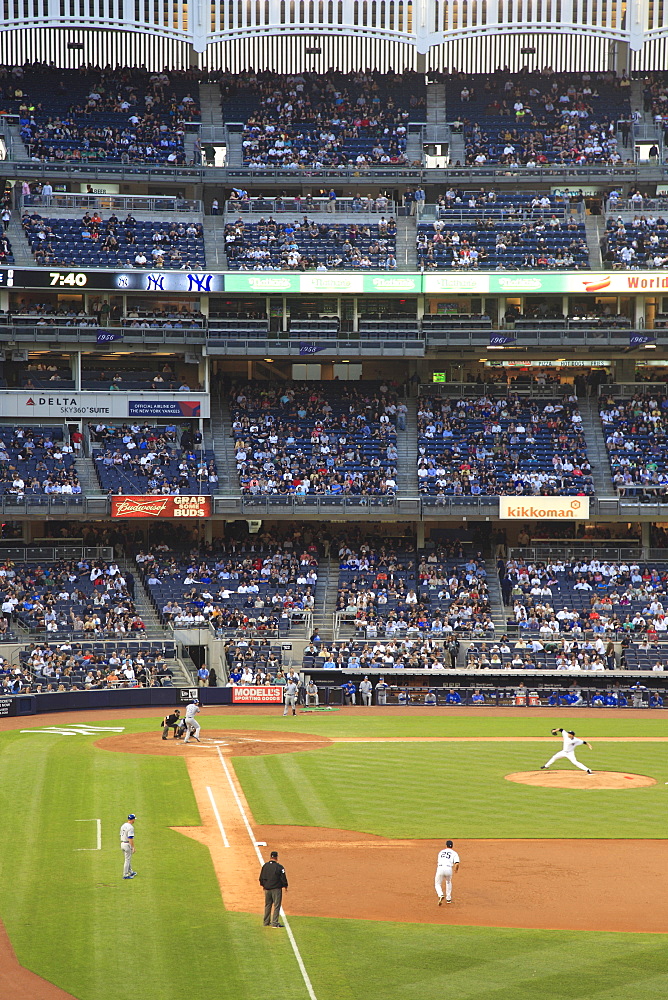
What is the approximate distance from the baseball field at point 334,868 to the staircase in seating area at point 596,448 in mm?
20180

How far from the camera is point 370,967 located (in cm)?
1565

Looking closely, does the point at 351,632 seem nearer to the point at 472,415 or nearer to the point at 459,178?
the point at 472,415

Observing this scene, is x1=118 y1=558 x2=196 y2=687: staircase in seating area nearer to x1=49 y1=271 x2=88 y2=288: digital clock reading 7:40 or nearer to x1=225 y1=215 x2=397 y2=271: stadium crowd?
x1=49 y1=271 x2=88 y2=288: digital clock reading 7:40

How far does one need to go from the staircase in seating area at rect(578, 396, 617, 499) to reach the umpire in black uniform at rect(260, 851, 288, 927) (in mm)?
39092

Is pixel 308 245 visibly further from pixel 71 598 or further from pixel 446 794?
pixel 446 794

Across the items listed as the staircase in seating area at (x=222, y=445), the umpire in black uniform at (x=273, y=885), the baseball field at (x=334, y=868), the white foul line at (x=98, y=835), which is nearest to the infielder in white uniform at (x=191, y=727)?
the baseball field at (x=334, y=868)

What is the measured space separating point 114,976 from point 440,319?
152 feet

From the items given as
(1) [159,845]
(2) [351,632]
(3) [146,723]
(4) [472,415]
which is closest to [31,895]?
(1) [159,845]

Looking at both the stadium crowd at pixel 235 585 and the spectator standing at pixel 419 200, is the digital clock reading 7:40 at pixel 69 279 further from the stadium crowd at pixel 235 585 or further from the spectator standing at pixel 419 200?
the spectator standing at pixel 419 200

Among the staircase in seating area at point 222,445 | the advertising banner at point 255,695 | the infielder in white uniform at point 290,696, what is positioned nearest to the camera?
the infielder in white uniform at point 290,696

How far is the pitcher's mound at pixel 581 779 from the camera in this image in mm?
28156

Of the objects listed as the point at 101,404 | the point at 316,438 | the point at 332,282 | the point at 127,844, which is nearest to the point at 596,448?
the point at 316,438

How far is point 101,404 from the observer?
2218 inches

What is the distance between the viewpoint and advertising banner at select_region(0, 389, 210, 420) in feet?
182
